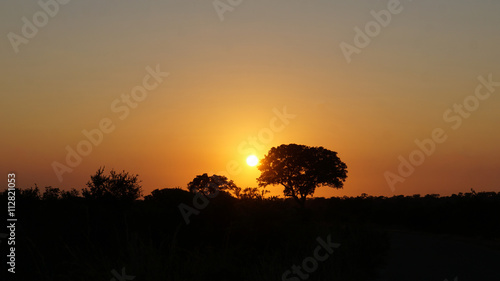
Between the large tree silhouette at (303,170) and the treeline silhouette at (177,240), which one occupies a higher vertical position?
the large tree silhouette at (303,170)

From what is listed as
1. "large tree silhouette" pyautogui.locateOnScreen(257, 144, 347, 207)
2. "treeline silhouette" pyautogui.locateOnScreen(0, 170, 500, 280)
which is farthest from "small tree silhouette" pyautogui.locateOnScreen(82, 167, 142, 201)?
"large tree silhouette" pyautogui.locateOnScreen(257, 144, 347, 207)

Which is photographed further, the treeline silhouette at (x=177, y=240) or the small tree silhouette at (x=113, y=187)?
the small tree silhouette at (x=113, y=187)

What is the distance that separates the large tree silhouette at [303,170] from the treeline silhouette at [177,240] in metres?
54.5

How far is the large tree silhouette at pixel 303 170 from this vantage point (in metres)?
81.1

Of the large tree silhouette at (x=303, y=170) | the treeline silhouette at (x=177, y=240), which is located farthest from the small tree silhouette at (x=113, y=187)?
the large tree silhouette at (x=303, y=170)

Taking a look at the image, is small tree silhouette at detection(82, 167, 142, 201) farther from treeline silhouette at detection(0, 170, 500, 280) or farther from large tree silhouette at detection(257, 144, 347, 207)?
large tree silhouette at detection(257, 144, 347, 207)

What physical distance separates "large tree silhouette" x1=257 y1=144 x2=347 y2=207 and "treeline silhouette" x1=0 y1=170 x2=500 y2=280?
2144 inches

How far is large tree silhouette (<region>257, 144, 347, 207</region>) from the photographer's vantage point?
3191 inches

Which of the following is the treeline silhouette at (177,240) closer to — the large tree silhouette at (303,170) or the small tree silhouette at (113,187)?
the small tree silhouette at (113,187)

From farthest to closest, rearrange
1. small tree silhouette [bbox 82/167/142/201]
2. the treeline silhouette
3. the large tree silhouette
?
the large tree silhouette → small tree silhouette [bbox 82/167/142/201] → the treeline silhouette

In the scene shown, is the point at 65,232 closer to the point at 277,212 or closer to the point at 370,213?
the point at 277,212

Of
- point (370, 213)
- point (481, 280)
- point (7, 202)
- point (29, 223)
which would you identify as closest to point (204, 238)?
point (29, 223)

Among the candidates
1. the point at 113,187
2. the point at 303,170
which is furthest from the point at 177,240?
the point at 303,170

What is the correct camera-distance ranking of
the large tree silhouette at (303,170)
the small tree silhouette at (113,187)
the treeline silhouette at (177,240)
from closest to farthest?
the treeline silhouette at (177,240) → the small tree silhouette at (113,187) → the large tree silhouette at (303,170)
